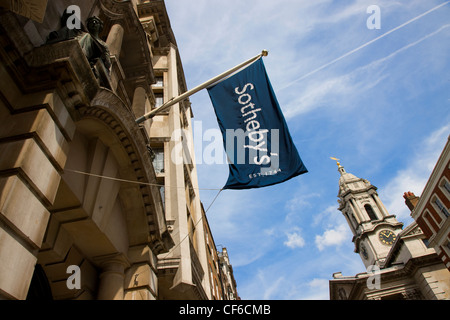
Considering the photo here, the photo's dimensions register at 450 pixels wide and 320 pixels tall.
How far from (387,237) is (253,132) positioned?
66.7 m

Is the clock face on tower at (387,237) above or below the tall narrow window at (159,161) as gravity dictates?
above

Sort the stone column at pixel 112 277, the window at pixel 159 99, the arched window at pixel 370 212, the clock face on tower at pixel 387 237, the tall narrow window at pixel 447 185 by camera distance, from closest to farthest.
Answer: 1. the stone column at pixel 112 277
2. the window at pixel 159 99
3. the tall narrow window at pixel 447 185
4. the clock face on tower at pixel 387 237
5. the arched window at pixel 370 212

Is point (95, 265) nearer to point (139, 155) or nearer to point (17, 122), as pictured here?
point (139, 155)

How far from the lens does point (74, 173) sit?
616cm

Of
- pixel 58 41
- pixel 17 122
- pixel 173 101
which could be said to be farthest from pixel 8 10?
pixel 173 101

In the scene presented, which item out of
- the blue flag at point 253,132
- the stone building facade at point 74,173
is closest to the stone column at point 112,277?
the stone building facade at point 74,173

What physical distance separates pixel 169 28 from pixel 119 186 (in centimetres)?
2018

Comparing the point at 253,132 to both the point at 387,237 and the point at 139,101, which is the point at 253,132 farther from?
the point at 387,237

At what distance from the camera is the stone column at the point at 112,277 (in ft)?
23.3

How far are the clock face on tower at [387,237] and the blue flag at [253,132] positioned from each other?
6560 centimetres

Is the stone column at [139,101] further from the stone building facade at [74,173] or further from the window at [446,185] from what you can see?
the window at [446,185]

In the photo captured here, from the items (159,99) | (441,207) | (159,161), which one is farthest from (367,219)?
(159,161)

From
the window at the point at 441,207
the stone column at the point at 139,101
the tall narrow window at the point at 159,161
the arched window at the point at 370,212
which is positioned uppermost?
the arched window at the point at 370,212

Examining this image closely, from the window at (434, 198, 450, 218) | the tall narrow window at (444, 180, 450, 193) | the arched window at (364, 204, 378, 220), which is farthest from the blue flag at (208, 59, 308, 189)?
the arched window at (364, 204, 378, 220)
